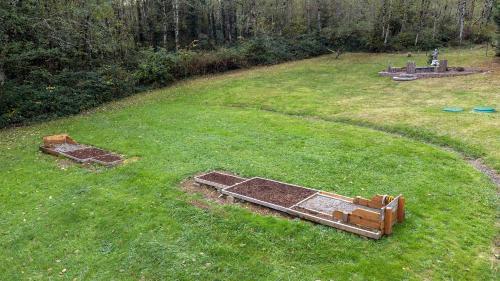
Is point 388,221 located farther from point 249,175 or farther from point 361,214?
point 249,175

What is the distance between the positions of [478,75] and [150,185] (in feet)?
70.2

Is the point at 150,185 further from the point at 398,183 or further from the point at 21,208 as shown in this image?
the point at 398,183

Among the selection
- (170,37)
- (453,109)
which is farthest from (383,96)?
(170,37)

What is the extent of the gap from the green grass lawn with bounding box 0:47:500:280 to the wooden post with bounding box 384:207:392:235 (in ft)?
0.49

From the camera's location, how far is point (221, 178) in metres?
10.7

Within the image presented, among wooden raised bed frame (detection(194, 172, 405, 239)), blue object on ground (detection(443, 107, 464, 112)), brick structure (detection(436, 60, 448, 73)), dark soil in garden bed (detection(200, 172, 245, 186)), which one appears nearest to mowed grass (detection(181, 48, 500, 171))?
blue object on ground (detection(443, 107, 464, 112))

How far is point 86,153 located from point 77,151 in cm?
47

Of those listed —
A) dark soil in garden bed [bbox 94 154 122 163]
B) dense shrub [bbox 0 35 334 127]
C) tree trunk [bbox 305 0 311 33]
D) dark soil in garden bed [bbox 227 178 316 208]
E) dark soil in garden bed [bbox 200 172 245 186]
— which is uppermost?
tree trunk [bbox 305 0 311 33]

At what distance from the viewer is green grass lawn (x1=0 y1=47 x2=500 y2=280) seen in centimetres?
712

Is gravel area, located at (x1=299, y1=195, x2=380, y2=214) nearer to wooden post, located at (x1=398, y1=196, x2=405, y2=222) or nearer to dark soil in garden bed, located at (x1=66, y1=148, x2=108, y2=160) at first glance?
wooden post, located at (x1=398, y1=196, x2=405, y2=222)

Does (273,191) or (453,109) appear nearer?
(273,191)

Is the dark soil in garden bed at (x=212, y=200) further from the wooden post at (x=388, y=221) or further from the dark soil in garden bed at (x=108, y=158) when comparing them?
the dark soil in garden bed at (x=108, y=158)

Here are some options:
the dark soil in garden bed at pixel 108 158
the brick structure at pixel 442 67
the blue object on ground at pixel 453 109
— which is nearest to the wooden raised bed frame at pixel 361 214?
the dark soil in garden bed at pixel 108 158

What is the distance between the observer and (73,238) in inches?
329
